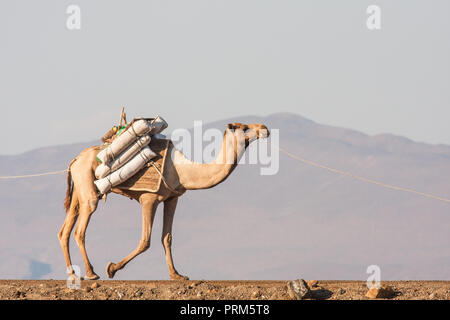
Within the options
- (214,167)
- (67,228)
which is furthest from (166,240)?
(67,228)

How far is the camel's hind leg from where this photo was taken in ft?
94.1

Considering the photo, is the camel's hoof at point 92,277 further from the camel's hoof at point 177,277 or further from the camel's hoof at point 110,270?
the camel's hoof at point 177,277

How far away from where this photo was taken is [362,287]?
86.4ft

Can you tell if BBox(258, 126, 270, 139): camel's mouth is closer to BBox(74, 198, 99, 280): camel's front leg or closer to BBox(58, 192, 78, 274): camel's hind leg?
BBox(74, 198, 99, 280): camel's front leg

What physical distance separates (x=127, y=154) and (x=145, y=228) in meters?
1.81

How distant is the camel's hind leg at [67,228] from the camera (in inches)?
1129

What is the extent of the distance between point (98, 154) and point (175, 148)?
184 centimetres

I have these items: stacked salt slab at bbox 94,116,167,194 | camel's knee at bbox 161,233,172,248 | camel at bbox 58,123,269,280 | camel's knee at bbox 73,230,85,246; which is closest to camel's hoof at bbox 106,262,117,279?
camel at bbox 58,123,269,280

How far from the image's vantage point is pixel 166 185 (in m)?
28.0
